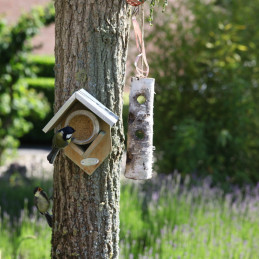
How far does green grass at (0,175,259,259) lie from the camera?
10.6 feet

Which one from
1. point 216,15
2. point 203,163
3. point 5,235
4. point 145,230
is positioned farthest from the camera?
point 216,15

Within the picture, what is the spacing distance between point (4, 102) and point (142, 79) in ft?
14.7

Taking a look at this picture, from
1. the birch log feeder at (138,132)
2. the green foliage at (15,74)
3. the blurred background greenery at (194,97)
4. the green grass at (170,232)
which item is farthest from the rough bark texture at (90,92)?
the green foliage at (15,74)

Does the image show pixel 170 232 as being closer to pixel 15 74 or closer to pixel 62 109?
pixel 62 109

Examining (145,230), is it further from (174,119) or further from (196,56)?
(196,56)

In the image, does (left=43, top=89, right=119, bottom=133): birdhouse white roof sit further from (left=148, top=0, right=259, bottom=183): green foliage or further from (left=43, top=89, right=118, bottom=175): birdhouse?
(left=148, top=0, right=259, bottom=183): green foliage

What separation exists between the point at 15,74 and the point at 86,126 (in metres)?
4.67

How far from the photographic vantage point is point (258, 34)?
19.8 feet

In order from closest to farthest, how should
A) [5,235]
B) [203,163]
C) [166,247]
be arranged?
[166,247], [5,235], [203,163]

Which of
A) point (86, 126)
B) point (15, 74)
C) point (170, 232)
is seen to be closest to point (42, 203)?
point (86, 126)

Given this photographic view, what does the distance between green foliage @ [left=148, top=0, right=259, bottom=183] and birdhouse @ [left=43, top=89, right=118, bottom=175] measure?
3.40m

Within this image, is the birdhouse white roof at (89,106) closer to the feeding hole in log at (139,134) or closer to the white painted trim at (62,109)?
the white painted trim at (62,109)

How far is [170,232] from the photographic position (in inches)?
139

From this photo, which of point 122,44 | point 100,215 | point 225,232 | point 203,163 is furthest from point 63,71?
point 203,163
